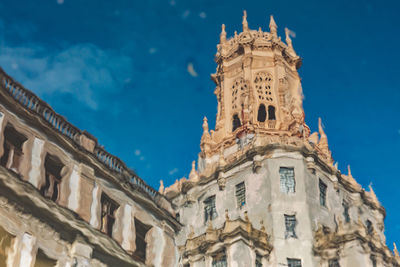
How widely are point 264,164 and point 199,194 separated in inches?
314

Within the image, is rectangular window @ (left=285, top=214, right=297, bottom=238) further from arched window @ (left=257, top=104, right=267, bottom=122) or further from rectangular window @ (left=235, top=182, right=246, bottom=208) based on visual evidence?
arched window @ (left=257, top=104, right=267, bottom=122)

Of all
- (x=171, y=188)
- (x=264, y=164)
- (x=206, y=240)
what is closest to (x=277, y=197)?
(x=264, y=164)

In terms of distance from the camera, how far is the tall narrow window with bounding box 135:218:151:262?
89.8ft

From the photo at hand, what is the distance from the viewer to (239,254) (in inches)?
1801

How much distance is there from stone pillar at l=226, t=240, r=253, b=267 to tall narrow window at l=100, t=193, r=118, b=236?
2082 centimetres

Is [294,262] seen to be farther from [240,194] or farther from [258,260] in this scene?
[240,194]

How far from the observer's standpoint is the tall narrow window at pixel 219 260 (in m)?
46.8

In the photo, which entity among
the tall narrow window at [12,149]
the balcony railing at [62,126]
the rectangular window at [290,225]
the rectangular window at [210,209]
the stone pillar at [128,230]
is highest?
the rectangular window at [210,209]

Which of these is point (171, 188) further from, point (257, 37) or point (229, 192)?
point (257, 37)

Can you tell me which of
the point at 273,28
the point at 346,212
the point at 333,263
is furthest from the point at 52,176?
the point at 273,28

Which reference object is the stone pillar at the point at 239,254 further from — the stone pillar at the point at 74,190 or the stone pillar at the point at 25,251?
the stone pillar at the point at 25,251

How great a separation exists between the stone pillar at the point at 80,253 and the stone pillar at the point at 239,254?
77.6ft

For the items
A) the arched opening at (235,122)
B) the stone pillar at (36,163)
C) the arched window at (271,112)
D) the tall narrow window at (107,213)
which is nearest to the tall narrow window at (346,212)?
the arched window at (271,112)

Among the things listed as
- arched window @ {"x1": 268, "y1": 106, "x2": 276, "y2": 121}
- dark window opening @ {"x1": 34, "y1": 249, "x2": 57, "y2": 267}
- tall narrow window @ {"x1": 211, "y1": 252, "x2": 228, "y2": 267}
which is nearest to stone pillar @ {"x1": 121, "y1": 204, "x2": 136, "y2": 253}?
dark window opening @ {"x1": 34, "y1": 249, "x2": 57, "y2": 267}
